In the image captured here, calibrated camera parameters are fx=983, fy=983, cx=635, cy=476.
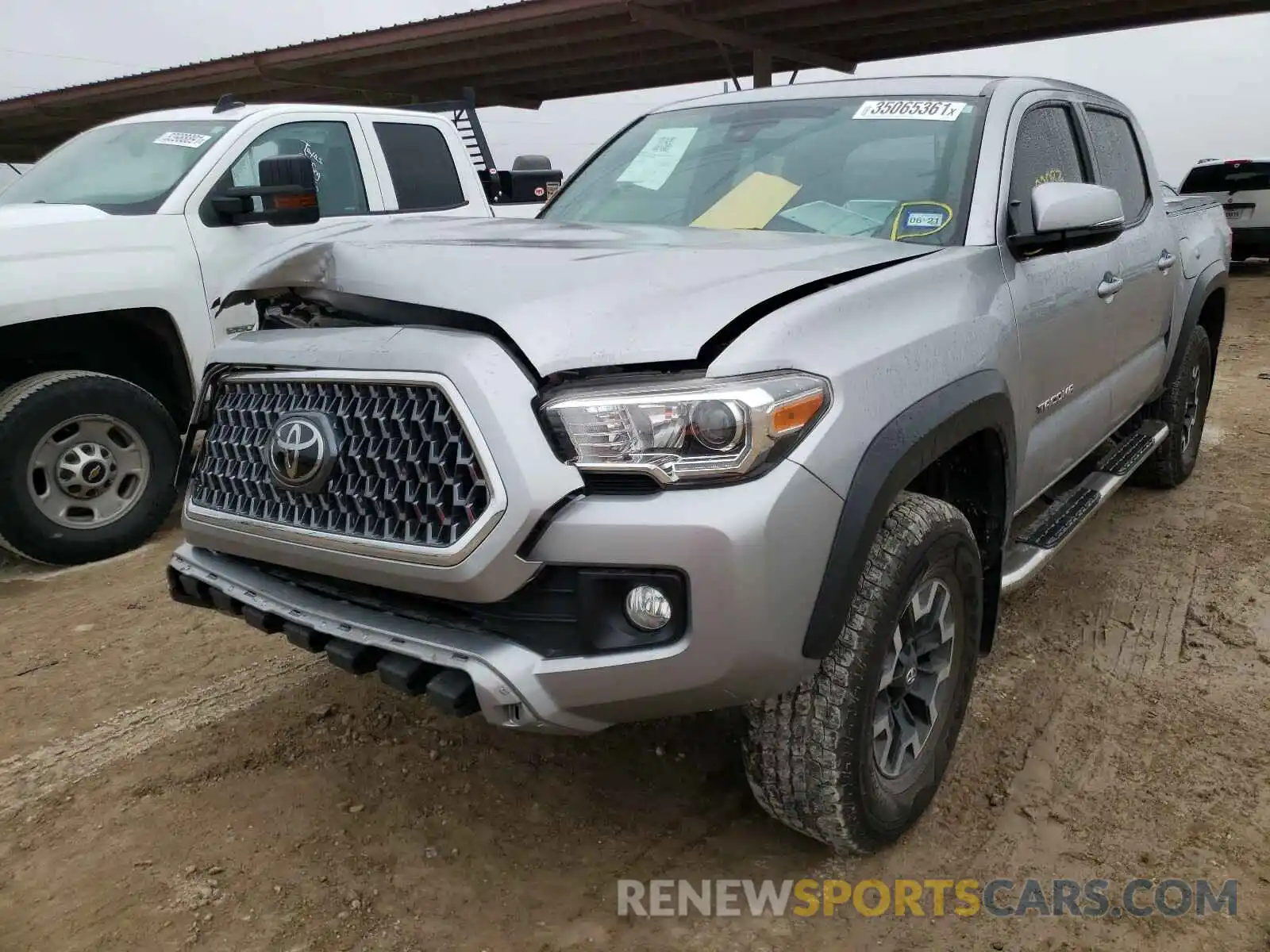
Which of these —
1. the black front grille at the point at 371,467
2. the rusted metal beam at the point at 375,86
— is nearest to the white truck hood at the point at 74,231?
the black front grille at the point at 371,467

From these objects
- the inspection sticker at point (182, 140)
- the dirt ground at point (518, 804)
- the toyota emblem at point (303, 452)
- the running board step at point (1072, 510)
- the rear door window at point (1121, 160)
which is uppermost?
the inspection sticker at point (182, 140)

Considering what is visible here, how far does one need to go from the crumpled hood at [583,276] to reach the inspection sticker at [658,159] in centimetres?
65

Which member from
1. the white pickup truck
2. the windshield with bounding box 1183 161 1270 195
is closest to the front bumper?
the white pickup truck

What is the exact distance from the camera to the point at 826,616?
6.24 feet

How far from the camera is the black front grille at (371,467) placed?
74.0 inches

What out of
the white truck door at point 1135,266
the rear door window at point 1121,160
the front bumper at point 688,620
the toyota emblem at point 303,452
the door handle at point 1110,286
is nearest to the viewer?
the front bumper at point 688,620

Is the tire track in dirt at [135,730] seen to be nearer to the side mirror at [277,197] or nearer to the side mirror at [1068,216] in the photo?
the side mirror at [277,197]

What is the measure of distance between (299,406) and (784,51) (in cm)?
1481

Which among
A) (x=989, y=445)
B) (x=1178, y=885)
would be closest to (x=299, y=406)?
(x=989, y=445)

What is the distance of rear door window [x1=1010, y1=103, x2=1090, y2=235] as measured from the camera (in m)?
2.77

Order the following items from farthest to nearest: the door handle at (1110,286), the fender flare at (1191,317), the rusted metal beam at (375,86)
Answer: the rusted metal beam at (375,86) < the fender flare at (1191,317) < the door handle at (1110,286)

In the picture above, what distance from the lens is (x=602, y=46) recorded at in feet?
51.0

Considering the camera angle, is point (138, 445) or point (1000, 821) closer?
point (1000, 821)

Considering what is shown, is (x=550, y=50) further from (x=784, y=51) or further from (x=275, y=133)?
(x=275, y=133)
